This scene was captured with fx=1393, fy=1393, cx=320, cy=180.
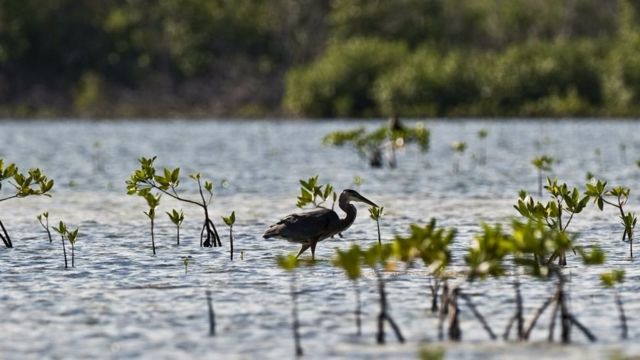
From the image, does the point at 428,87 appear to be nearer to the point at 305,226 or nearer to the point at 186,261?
the point at 305,226

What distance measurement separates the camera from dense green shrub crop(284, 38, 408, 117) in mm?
111062

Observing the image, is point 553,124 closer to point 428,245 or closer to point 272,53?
point 272,53

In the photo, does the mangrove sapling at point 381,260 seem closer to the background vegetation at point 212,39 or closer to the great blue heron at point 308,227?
the great blue heron at point 308,227

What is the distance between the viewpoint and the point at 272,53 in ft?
488

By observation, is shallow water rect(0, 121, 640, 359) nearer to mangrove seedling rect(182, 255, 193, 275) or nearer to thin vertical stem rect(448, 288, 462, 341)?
mangrove seedling rect(182, 255, 193, 275)

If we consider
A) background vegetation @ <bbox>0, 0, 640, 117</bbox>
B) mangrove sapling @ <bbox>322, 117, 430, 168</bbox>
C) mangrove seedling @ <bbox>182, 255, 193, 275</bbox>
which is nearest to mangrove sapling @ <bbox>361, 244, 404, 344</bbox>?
mangrove seedling @ <bbox>182, 255, 193, 275</bbox>

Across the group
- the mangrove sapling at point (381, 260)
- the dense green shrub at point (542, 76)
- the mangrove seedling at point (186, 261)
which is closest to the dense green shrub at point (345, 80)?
the dense green shrub at point (542, 76)

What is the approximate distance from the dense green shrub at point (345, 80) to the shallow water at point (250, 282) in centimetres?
6386

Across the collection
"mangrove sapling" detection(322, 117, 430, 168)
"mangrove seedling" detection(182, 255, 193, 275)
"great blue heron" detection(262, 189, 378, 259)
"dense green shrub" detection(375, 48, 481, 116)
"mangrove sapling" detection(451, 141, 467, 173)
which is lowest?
"mangrove seedling" detection(182, 255, 193, 275)

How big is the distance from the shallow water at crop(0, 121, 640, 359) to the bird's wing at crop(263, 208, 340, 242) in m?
0.51

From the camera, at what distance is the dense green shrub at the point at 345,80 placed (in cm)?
11106

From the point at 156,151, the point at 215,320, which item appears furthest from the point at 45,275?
the point at 156,151

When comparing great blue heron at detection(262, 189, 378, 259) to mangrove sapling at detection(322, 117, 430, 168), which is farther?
mangrove sapling at detection(322, 117, 430, 168)

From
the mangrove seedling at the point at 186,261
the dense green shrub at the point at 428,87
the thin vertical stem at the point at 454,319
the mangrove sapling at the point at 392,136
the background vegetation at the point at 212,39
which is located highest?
the background vegetation at the point at 212,39
